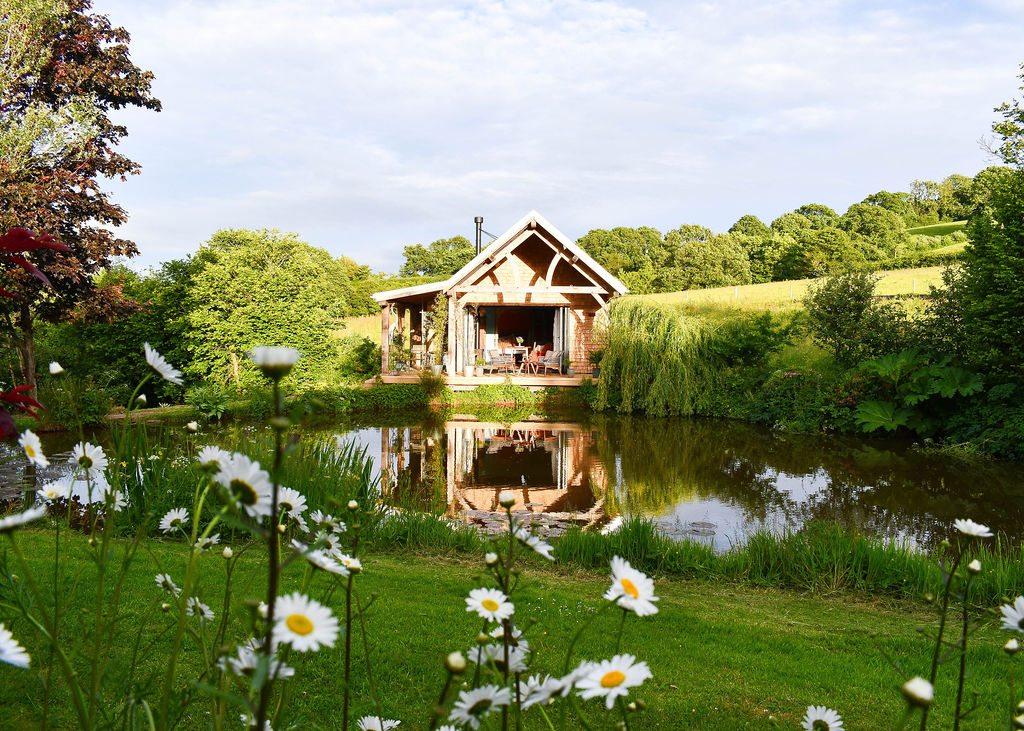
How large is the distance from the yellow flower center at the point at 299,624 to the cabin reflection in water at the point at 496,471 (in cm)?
587

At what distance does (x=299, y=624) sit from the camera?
73 cm

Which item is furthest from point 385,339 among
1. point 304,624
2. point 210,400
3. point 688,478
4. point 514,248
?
point 304,624

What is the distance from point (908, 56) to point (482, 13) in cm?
1023

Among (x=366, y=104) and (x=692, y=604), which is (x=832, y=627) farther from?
(x=366, y=104)

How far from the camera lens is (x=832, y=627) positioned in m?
4.34

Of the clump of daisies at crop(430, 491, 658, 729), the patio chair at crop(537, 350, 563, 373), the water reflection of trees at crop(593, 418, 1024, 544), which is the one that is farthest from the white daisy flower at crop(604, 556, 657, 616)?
the patio chair at crop(537, 350, 563, 373)

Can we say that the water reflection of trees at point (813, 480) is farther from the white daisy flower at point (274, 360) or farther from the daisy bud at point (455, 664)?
the white daisy flower at point (274, 360)

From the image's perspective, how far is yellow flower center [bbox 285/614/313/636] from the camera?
2.36 ft

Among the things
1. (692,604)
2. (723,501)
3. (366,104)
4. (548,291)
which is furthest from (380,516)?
(366,104)

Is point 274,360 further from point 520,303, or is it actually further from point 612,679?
point 520,303

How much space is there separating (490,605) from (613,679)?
0.84 ft

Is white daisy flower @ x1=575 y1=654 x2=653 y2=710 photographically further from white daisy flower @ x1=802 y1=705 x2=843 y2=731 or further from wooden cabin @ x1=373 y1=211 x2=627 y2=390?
wooden cabin @ x1=373 y1=211 x2=627 y2=390

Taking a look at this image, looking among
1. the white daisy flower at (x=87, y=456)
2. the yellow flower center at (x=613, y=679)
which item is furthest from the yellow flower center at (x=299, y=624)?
the white daisy flower at (x=87, y=456)

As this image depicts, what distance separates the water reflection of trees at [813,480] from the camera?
8094mm
